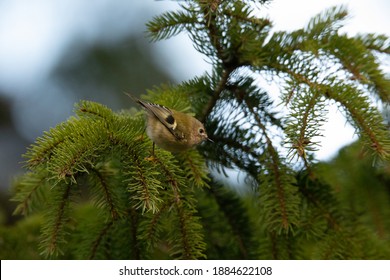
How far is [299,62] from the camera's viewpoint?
184 centimetres

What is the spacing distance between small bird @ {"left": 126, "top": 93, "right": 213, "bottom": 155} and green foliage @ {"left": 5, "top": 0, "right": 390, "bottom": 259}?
1.8 inches

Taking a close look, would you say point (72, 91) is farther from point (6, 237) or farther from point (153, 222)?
point (153, 222)

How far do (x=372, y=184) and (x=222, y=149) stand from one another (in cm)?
114

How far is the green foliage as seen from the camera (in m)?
1.59

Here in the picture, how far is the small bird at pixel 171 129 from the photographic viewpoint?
69.9 inches

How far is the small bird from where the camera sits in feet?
5.82

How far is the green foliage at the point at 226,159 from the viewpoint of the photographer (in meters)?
1.59

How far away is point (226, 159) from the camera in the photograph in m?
2.04

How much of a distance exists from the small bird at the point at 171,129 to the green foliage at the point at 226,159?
0.05 meters

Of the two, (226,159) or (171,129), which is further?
(226,159)

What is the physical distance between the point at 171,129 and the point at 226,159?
0.32m

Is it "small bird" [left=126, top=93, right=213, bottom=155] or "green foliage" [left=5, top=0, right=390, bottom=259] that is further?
"small bird" [left=126, top=93, right=213, bottom=155]

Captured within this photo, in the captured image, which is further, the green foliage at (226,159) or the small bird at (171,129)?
the small bird at (171,129)

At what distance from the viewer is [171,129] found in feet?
6.10
